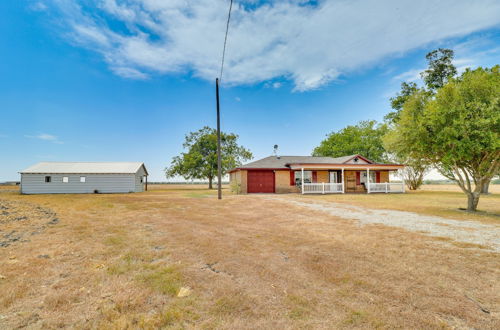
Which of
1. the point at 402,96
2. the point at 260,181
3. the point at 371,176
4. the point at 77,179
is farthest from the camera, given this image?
the point at 77,179

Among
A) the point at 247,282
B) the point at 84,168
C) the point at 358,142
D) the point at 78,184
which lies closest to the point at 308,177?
the point at 247,282

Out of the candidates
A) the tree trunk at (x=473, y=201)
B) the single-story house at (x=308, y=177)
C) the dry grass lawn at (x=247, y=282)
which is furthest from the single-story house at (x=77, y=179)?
the tree trunk at (x=473, y=201)

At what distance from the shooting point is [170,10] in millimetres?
10758

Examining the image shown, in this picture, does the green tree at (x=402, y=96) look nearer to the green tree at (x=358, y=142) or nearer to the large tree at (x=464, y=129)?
the green tree at (x=358, y=142)

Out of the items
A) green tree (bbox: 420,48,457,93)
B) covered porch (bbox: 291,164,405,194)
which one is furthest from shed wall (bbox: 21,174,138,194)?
green tree (bbox: 420,48,457,93)

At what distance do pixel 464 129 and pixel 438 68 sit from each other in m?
22.3

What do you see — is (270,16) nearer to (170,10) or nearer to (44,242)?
(170,10)

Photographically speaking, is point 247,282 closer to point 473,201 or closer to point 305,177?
point 473,201

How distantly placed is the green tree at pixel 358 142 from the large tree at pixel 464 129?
27.7m

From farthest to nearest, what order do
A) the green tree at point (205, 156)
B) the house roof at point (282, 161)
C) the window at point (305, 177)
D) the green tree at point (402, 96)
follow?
the green tree at point (205, 156)
the green tree at point (402, 96)
the window at point (305, 177)
the house roof at point (282, 161)

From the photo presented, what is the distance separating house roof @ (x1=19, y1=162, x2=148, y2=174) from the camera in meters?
27.8

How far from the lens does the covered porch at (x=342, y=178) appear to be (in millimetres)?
22430

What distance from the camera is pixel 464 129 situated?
29.6 feet

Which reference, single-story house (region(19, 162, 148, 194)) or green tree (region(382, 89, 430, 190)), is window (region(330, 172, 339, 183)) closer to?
green tree (region(382, 89, 430, 190))
